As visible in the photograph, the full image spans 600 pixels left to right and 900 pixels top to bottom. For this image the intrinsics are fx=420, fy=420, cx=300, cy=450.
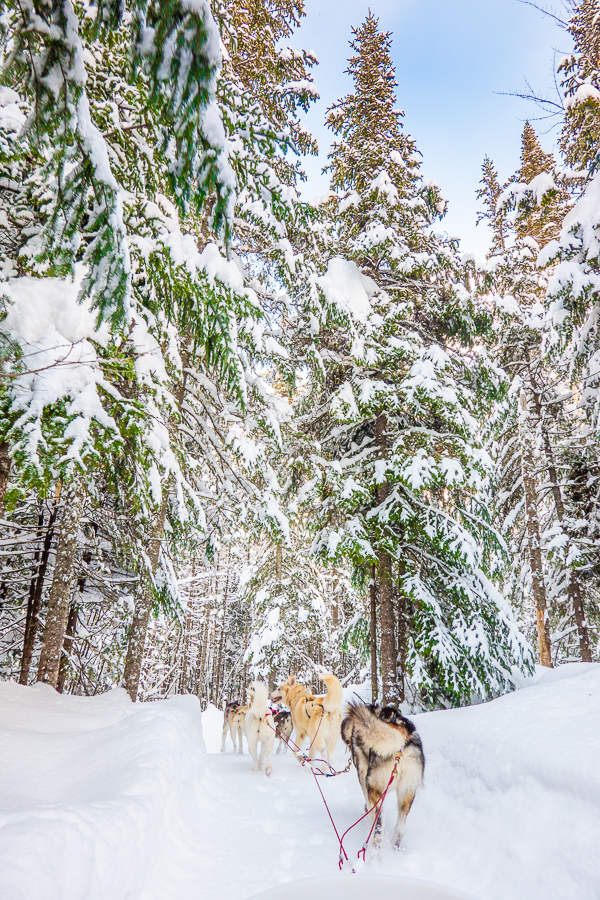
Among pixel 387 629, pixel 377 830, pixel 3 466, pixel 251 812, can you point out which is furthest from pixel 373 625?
pixel 3 466

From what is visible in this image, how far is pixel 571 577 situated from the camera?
34.3ft

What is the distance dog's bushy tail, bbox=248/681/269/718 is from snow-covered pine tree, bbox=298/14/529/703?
2.35 m

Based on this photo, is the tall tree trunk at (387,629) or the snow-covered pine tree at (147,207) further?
the tall tree trunk at (387,629)

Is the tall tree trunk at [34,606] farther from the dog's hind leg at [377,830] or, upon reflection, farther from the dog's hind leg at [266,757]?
the dog's hind leg at [377,830]

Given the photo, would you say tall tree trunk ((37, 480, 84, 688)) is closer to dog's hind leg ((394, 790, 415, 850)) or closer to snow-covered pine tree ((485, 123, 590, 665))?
dog's hind leg ((394, 790, 415, 850))

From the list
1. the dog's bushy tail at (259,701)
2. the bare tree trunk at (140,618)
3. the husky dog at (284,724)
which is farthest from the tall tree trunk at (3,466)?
the husky dog at (284,724)

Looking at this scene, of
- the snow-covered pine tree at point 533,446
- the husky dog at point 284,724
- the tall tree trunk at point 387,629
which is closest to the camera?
the tall tree trunk at point 387,629

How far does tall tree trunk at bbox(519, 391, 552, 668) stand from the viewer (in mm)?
10688

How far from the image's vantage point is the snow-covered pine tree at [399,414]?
7.53 meters

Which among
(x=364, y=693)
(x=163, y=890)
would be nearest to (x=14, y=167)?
(x=163, y=890)

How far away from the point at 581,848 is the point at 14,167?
738cm

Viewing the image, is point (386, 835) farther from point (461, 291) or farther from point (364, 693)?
point (461, 291)

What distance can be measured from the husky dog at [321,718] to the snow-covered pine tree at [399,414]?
138 cm

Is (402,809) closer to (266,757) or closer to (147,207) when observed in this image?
(266,757)
